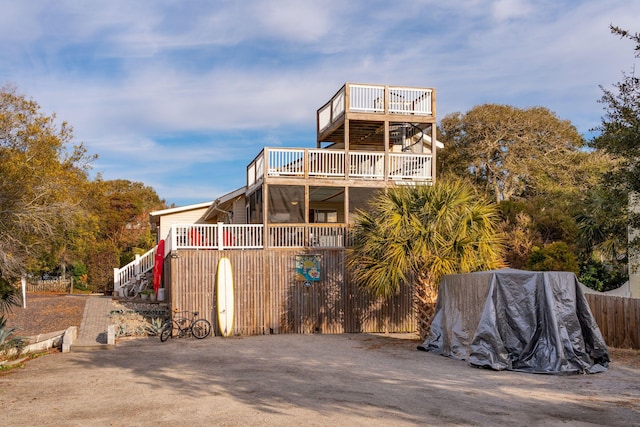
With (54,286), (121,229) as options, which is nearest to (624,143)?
(54,286)

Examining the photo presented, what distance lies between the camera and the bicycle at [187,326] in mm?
20859

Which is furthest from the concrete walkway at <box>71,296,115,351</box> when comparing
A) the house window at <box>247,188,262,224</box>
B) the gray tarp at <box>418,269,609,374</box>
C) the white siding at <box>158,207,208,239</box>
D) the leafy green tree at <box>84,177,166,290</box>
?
the leafy green tree at <box>84,177,166,290</box>

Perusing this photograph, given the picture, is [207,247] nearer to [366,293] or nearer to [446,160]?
[366,293]

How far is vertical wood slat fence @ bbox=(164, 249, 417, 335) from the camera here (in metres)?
21.4

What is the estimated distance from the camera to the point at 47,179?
17.4 m

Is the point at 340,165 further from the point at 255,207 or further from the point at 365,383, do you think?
the point at 365,383

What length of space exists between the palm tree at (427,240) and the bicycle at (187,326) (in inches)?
212

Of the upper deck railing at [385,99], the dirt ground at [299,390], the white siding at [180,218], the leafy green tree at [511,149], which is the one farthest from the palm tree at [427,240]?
the leafy green tree at [511,149]

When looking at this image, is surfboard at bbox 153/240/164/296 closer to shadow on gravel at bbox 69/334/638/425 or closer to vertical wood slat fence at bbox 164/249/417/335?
vertical wood slat fence at bbox 164/249/417/335

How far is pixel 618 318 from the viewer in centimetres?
1725

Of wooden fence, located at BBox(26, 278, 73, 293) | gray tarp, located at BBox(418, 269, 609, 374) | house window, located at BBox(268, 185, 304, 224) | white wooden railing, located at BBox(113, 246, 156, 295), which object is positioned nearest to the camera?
gray tarp, located at BBox(418, 269, 609, 374)

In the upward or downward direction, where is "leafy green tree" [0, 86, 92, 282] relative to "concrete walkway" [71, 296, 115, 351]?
upward

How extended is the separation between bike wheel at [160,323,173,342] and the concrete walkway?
1599 mm

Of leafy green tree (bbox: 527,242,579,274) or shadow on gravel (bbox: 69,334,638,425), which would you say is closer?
shadow on gravel (bbox: 69,334,638,425)
